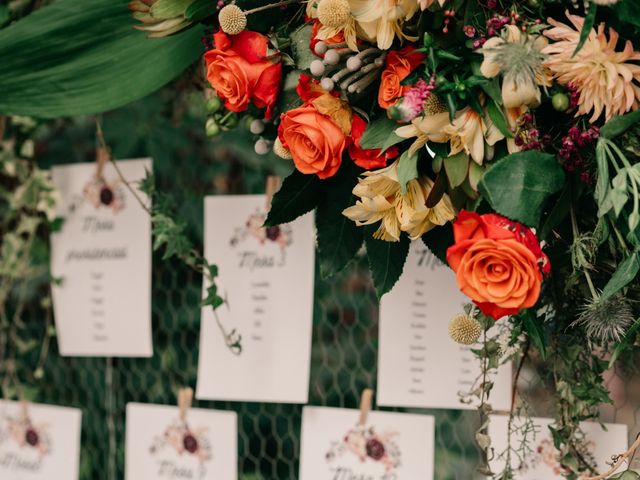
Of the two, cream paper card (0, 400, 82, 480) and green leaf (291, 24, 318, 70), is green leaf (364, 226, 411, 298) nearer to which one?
green leaf (291, 24, 318, 70)

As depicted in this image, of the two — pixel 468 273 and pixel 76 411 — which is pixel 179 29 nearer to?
pixel 468 273

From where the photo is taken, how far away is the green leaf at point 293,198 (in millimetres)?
764

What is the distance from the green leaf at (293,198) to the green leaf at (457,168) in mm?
158

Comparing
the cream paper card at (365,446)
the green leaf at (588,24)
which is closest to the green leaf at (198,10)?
the green leaf at (588,24)

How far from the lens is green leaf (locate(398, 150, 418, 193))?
25.7 inches

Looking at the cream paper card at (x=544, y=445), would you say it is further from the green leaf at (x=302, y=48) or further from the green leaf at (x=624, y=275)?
the green leaf at (x=302, y=48)

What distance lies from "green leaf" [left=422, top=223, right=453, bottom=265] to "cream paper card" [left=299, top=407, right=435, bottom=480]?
0.84 feet

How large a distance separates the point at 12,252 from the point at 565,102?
836 millimetres

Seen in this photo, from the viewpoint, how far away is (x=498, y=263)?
1.94ft

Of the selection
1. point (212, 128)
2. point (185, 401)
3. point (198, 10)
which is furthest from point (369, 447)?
point (198, 10)

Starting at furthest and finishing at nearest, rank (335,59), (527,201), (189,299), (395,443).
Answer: (189,299) → (395,443) → (335,59) → (527,201)

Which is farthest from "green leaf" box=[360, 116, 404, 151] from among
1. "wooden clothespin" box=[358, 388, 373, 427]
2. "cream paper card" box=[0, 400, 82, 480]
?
"cream paper card" box=[0, 400, 82, 480]

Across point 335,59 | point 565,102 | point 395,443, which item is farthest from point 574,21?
point 395,443

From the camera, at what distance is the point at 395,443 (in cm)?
93
